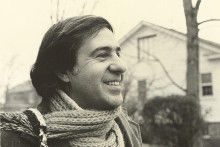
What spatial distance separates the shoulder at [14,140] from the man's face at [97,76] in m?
0.40

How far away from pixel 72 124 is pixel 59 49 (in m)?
0.48

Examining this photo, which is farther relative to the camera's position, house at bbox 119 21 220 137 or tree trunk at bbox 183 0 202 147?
house at bbox 119 21 220 137

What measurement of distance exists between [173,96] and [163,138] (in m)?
1.44

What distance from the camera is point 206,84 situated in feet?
76.8

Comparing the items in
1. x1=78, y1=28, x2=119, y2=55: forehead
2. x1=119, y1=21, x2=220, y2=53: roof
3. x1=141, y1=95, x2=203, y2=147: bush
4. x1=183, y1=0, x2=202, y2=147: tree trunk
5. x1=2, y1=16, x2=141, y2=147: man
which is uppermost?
x1=119, y1=21, x2=220, y2=53: roof

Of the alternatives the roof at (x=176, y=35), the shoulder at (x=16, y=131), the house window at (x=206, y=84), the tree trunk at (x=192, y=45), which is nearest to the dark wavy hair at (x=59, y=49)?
the shoulder at (x=16, y=131)

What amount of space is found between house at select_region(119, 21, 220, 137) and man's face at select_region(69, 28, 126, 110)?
19969mm

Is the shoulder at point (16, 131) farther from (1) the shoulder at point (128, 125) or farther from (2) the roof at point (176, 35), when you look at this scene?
(2) the roof at point (176, 35)

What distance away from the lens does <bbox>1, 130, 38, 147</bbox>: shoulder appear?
216cm

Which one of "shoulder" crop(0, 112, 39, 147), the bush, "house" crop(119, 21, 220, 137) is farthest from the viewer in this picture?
"house" crop(119, 21, 220, 137)

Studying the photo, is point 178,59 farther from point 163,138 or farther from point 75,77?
point 75,77

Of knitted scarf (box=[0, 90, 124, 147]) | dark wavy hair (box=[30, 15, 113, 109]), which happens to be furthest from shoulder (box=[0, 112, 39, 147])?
dark wavy hair (box=[30, 15, 113, 109])

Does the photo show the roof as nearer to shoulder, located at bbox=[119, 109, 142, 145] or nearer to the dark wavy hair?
shoulder, located at bbox=[119, 109, 142, 145]

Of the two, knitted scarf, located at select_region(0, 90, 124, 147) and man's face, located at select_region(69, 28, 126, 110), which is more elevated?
man's face, located at select_region(69, 28, 126, 110)
